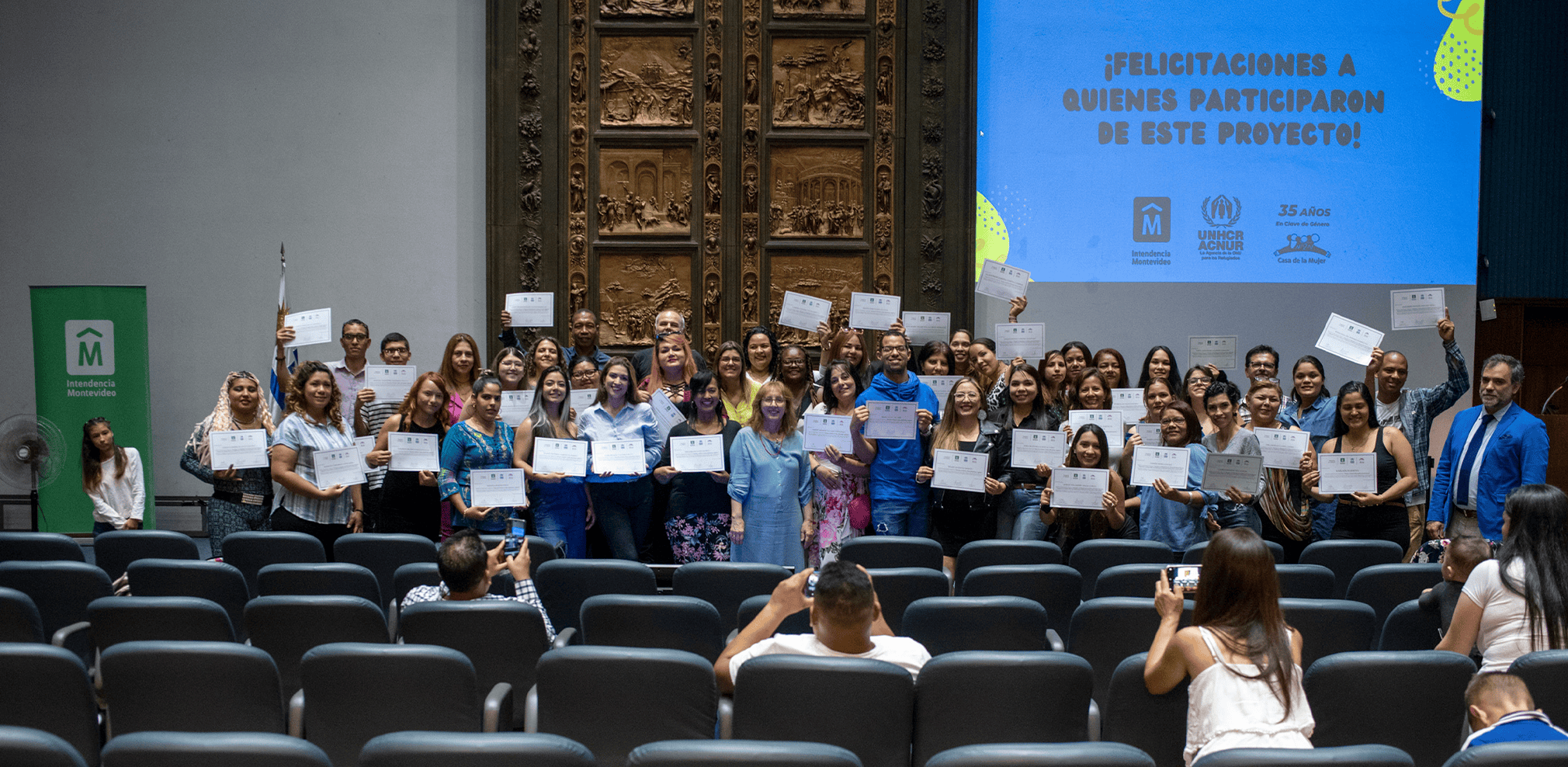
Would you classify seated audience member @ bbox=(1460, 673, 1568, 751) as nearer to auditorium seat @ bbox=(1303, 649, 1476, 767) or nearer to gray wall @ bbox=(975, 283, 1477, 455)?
auditorium seat @ bbox=(1303, 649, 1476, 767)

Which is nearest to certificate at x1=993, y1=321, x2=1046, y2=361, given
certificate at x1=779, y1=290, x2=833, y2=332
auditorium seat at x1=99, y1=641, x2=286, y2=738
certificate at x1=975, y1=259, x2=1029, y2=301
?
certificate at x1=975, y1=259, x2=1029, y2=301

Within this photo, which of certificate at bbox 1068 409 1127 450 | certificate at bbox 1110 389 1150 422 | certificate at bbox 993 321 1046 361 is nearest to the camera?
certificate at bbox 1068 409 1127 450

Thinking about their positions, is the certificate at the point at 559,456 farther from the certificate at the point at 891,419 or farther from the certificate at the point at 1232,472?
the certificate at the point at 1232,472

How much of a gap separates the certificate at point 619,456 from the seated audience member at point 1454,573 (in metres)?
3.49

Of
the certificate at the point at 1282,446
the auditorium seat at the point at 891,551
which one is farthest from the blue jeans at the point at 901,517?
the certificate at the point at 1282,446

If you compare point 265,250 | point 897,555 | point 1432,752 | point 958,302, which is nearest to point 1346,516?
point 897,555

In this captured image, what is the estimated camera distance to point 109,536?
441cm

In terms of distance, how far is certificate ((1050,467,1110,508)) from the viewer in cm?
500

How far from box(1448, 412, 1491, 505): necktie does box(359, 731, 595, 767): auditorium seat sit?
5369 millimetres

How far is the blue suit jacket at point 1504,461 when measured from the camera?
5.31 m

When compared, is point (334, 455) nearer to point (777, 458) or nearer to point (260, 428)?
point (260, 428)

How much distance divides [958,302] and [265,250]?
5757 mm

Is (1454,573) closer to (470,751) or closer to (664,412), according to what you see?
(470,751)

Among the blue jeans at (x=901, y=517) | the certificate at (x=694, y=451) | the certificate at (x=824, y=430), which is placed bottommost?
the blue jeans at (x=901, y=517)
